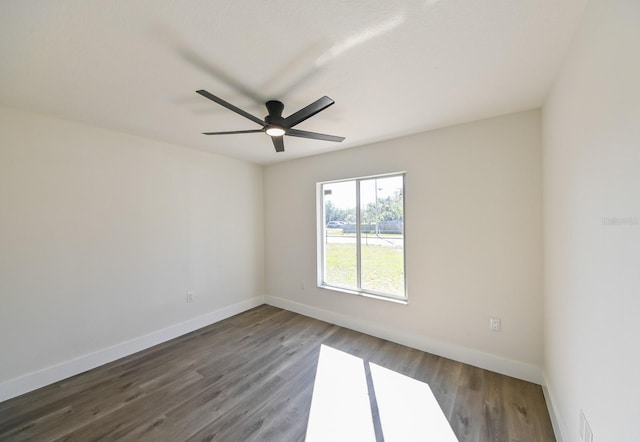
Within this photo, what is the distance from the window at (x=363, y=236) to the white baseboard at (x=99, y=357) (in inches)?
67.7

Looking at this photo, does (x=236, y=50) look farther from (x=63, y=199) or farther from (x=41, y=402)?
(x=41, y=402)

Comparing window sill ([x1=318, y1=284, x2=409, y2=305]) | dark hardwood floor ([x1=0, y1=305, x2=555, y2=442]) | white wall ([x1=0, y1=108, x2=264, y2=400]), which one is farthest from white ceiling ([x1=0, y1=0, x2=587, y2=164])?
dark hardwood floor ([x1=0, y1=305, x2=555, y2=442])

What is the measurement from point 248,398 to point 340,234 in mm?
2162

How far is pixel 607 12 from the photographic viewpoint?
91 centimetres

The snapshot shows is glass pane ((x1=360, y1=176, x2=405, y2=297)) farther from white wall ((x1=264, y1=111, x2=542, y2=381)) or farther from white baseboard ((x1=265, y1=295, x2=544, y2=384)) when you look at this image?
white baseboard ((x1=265, y1=295, x2=544, y2=384))

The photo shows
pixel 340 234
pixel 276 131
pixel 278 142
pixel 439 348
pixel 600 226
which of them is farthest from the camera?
pixel 340 234

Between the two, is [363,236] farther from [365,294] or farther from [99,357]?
[99,357]

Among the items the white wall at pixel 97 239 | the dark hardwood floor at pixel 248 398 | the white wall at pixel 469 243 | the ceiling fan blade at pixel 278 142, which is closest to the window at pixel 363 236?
the white wall at pixel 469 243

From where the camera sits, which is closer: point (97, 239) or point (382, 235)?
point (97, 239)

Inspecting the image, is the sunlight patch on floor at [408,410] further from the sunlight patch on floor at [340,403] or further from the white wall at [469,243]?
the white wall at [469,243]

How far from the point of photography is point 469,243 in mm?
2371

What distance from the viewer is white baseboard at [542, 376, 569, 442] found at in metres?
1.48

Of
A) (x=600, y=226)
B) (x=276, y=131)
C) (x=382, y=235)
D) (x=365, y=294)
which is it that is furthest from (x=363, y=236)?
(x=600, y=226)

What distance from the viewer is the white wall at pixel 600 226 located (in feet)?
2.62
